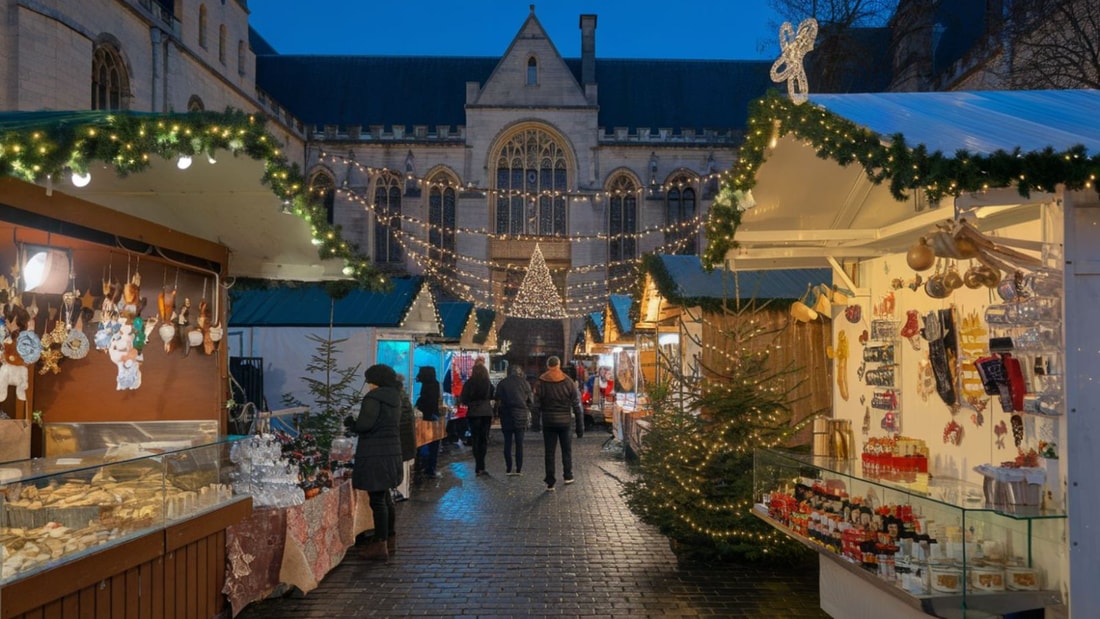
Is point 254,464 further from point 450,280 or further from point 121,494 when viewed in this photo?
point 450,280

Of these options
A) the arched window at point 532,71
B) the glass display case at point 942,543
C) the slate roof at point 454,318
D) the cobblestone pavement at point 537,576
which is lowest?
the cobblestone pavement at point 537,576

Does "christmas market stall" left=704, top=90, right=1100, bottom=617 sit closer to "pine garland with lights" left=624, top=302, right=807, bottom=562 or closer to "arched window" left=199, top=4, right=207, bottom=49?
"pine garland with lights" left=624, top=302, right=807, bottom=562

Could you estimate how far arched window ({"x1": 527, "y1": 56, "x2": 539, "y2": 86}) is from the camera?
119 feet

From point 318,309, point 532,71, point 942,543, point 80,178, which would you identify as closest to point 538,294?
point 532,71

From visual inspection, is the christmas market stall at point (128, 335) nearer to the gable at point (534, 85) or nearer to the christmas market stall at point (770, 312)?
the christmas market stall at point (770, 312)

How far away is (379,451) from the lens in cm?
723

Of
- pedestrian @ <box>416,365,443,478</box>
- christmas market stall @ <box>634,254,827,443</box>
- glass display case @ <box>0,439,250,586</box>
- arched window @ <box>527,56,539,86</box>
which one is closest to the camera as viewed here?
glass display case @ <box>0,439,250,586</box>

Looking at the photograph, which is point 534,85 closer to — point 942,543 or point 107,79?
point 107,79

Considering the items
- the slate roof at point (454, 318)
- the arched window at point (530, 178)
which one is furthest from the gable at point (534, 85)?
the slate roof at point (454, 318)

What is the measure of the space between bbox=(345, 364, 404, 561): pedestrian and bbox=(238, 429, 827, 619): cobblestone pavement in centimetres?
28

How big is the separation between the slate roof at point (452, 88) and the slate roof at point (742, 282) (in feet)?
87.6

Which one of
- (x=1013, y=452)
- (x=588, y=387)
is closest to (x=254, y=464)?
(x=1013, y=452)

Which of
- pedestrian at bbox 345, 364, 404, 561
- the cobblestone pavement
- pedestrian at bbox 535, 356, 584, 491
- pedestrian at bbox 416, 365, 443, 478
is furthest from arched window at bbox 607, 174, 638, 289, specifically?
pedestrian at bbox 345, 364, 404, 561

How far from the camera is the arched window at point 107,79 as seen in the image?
21.0 meters
